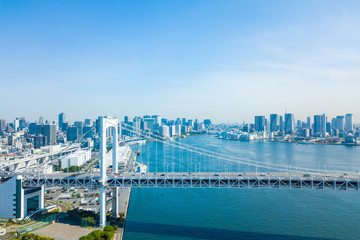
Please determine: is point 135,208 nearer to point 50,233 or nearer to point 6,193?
point 50,233

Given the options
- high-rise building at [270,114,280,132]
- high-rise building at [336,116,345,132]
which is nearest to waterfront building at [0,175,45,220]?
high-rise building at [270,114,280,132]

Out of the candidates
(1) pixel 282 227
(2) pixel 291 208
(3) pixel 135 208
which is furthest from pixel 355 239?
(3) pixel 135 208

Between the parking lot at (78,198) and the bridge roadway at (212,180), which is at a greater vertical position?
the bridge roadway at (212,180)

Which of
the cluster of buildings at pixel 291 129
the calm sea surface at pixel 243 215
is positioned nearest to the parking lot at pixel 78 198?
the calm sea surface at pixel 243 215

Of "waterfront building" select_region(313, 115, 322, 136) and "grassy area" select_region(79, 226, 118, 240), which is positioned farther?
"waterfront building" select_region(313, 115, 322, 136)

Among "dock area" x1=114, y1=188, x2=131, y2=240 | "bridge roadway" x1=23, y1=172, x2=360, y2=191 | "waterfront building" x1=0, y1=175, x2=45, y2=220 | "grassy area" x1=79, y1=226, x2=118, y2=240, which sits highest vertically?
"bridge roadway" x1=23, y1=172, x2=360, y2=191

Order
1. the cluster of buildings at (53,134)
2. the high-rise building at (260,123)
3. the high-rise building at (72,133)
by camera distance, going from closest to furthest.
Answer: the cluster of buildings at (53,134) → the high-rise building at (72,133) → the high-rise building at (260,123)

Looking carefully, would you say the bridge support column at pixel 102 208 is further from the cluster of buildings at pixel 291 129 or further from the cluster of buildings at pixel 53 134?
the cluster of buildings at pixel 291 129

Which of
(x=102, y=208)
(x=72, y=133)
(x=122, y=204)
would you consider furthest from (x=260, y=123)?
(x=102, y=208)

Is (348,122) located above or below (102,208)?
above

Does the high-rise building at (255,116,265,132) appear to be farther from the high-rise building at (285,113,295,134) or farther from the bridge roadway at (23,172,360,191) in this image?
the bridge roadway at (23,172,360,191)

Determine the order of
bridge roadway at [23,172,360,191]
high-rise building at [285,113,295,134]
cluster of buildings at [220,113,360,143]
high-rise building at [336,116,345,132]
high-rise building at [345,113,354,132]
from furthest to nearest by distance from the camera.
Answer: high-rise building at [285,113,295,134]
high-rise building at [345,113,354,132]
high-rise building at [336,116,345,132]
cluster of buildings at [220,113,360,143]
bridge roadway at [23,172,360,191]

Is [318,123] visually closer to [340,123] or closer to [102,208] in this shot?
[340,123]
